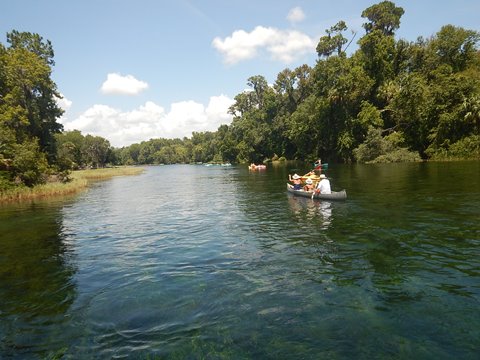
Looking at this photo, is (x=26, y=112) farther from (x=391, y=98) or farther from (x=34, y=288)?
(x=391, y=98)

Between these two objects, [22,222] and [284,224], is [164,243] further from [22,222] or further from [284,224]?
[22,222]

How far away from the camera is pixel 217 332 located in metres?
7.69

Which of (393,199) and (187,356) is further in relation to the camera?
(393,199)

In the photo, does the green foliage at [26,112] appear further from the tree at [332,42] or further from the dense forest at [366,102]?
the tree at [332,42]

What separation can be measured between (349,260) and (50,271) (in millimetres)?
10874

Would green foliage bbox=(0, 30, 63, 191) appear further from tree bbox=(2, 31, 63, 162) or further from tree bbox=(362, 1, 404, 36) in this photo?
tree bbox=(362, 1, 404, 36)

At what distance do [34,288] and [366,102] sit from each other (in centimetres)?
7102

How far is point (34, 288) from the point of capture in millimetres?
10906

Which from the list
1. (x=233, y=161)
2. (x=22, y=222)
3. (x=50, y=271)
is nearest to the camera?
(x=50, y=271)

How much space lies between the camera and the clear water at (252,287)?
7168 millimetres

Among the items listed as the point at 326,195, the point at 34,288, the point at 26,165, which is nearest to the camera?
the point at 34,288

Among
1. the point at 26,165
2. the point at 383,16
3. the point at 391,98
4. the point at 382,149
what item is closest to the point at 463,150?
the point at 382,149

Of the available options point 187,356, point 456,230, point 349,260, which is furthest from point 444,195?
point 187,356

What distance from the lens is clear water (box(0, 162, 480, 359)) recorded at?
23.5ft
